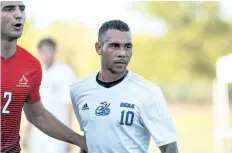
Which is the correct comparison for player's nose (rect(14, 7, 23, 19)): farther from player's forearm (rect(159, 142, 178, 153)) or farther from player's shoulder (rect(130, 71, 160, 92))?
player's forearm (rect(159, 142, 178, 153))

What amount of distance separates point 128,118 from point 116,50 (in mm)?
482

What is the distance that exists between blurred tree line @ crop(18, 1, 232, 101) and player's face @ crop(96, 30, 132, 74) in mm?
28265

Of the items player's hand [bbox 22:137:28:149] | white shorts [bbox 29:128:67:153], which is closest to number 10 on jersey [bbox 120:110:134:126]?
white shorts [bbox 29:128:67:153]

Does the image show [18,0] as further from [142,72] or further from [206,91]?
[206,91]

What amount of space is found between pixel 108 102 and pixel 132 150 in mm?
382

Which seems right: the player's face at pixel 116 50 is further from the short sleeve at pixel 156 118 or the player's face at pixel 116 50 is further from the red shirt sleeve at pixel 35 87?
the red shirt sleeve at pixel 35 87

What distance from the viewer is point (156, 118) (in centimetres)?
496

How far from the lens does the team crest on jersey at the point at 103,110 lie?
16.7ft

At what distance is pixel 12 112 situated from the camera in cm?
527

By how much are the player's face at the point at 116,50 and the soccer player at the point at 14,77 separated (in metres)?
0.61

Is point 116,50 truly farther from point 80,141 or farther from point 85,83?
point 80,141

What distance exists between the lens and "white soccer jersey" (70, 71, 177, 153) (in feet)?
16.3

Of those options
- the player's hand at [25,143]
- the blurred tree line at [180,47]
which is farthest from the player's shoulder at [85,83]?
the blurred tree line at [180,47]

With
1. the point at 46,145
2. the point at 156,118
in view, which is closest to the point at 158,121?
→ the point at 156,118
